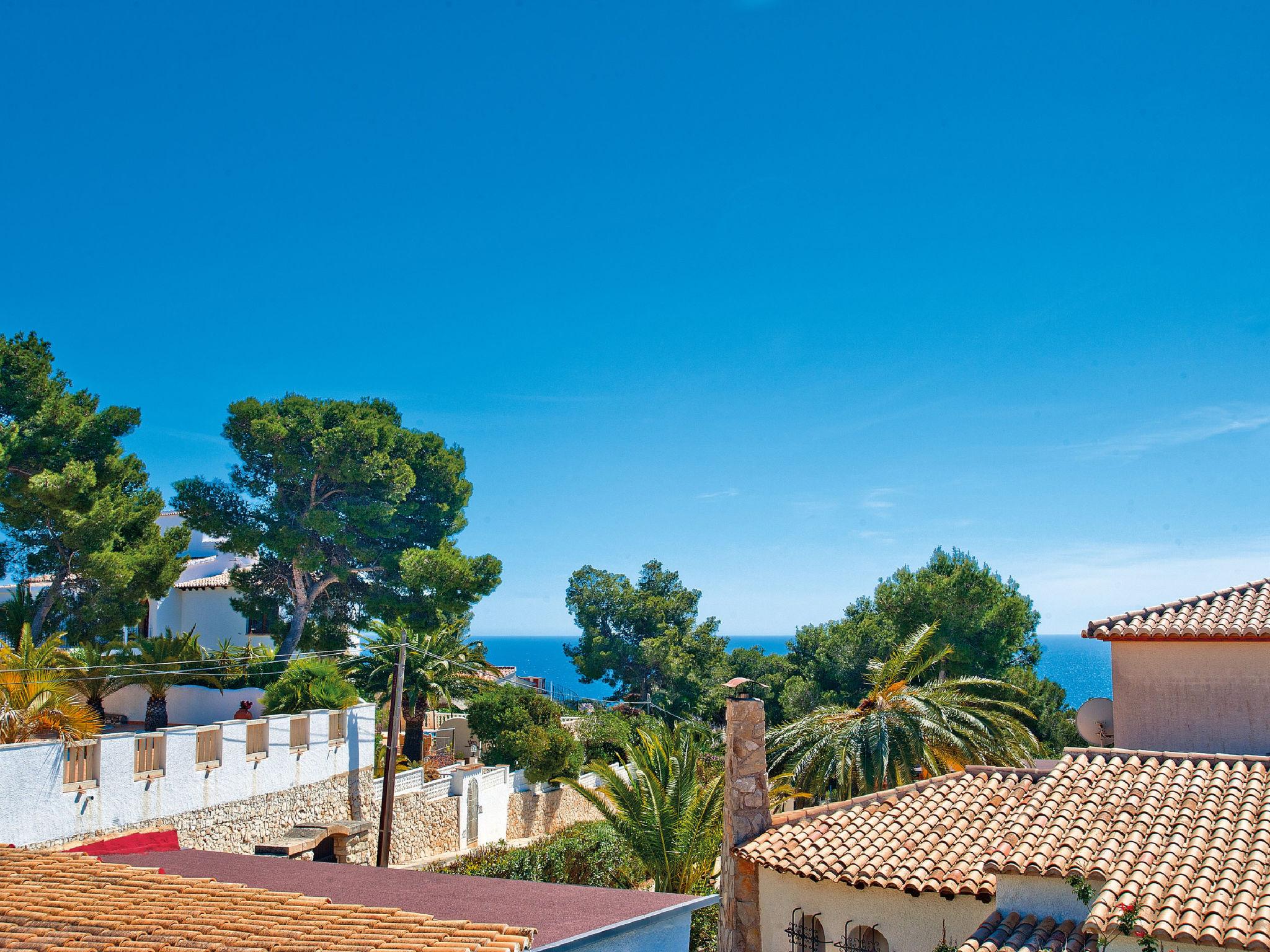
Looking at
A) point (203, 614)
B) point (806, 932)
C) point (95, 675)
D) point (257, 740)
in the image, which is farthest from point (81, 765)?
point (203, 614)

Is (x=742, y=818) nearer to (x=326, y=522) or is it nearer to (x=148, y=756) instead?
(x=148, y=756)

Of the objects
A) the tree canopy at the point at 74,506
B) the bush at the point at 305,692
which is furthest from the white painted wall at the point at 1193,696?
the tree canopy at the point at 74,506

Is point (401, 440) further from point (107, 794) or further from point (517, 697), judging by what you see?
point (107, 794)

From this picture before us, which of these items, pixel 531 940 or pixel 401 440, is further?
pixel 401 440

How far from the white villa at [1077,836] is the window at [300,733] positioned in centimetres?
1219

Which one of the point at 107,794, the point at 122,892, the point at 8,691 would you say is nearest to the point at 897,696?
the point at 122,892

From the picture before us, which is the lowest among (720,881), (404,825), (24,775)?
(404,825)

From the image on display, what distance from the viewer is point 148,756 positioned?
58.7 feet

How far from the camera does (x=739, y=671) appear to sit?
166ft

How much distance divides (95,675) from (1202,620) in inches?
953

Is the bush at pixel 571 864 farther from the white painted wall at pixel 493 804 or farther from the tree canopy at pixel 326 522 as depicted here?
the tree canopy at pixel 326 522

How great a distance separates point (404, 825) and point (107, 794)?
888 centimetres

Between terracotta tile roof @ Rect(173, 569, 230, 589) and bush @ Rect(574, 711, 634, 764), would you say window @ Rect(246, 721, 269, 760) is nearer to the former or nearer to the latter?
bush @ Rect(574, 711, 634, 764)

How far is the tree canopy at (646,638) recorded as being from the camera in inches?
1820
